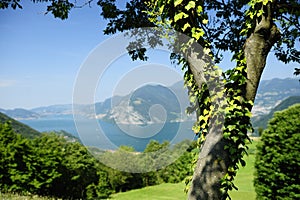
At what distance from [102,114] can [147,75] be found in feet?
4.53

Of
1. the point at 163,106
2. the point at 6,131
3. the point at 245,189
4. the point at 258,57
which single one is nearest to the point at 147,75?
the point at 163,106

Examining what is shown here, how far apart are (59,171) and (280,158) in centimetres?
2616

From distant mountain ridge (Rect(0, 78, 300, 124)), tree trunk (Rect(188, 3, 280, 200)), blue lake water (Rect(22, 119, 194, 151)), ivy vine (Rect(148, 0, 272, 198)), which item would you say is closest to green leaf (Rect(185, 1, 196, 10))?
ivy vine (Rect(148, 0, 272, 198))

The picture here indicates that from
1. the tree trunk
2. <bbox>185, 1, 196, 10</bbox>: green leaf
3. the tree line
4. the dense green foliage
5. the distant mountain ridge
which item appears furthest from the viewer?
the tree line

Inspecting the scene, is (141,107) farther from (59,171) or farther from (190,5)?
(59,171)

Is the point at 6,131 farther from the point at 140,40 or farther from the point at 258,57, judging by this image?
the point at 258,57

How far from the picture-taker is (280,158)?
13219 mm

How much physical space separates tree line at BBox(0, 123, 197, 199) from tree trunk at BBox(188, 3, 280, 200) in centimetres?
187

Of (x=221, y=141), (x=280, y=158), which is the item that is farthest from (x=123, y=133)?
(x=280, y=158)

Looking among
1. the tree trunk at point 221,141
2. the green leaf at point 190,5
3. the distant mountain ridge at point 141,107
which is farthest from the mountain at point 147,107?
the green leaf at point 190,5

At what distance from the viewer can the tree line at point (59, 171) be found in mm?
25047

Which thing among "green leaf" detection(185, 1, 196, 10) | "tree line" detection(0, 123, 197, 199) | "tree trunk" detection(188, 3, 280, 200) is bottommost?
"tree line" detection(0, 123, 197, 199)

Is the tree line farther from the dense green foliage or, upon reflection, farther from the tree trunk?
the dense green foliage

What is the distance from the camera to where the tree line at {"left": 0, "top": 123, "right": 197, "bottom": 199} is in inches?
986
